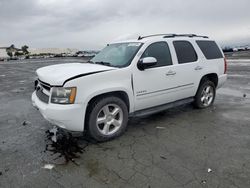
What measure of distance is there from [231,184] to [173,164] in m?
0.76

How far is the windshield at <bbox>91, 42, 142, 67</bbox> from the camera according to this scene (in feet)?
13.2

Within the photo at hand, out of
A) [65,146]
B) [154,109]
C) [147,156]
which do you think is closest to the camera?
[147,156]

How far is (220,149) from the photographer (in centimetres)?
340

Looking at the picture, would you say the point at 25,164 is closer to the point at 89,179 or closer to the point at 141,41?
the point at 89,179

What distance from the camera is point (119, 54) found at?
14.4 feet

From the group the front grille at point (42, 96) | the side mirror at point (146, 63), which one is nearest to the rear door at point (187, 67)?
the side mirror at point (146, 63)

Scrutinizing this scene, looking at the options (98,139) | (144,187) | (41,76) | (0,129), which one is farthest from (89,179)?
(0,129)

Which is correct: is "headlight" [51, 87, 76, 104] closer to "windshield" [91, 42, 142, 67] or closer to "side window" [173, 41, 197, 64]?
"windshield" [91, 42, 142, 67]

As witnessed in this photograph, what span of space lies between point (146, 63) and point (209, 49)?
2541mm

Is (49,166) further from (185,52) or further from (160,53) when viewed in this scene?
(185,52)

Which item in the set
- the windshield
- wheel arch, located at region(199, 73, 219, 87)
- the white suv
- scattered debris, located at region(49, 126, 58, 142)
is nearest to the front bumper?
the white suv

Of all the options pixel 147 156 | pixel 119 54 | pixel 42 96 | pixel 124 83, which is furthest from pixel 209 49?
pixel 42 96

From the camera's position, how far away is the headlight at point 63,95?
10.6 feet

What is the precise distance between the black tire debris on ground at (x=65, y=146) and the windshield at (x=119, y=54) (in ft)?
5.25
